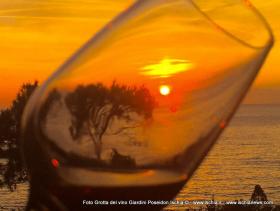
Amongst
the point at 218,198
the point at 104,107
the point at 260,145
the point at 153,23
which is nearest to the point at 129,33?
the point at 153,23

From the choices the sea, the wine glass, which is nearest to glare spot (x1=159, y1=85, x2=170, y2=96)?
the wine glass

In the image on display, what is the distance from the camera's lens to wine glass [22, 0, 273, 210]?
123 cm

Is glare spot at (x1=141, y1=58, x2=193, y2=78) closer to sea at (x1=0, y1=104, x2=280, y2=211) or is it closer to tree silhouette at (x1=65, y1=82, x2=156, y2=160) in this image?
tree silhouette at (x1=65, y1=82, x2=156, y2=160)

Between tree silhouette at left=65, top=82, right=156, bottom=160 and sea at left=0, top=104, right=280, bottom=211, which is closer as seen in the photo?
tree silhouette at left=65, top=82, right=156, bottom=160

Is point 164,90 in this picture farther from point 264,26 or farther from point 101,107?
point 264,26

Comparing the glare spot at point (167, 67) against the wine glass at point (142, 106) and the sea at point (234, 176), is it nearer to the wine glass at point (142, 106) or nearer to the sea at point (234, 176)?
the wine glass at point (142, 106)

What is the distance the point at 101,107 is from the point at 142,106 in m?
0.08

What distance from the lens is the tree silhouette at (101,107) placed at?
1.24 m

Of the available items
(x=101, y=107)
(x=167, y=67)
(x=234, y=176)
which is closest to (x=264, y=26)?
(x=167, y=67)

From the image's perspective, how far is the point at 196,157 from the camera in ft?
4.15

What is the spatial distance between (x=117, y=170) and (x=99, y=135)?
0.27 feet

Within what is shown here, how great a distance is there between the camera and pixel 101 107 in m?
1.26

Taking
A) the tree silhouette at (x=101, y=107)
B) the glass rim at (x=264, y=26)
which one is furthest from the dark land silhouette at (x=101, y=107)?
the glass rim at (x=264, y=26)

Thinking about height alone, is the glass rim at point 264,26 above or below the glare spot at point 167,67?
above
